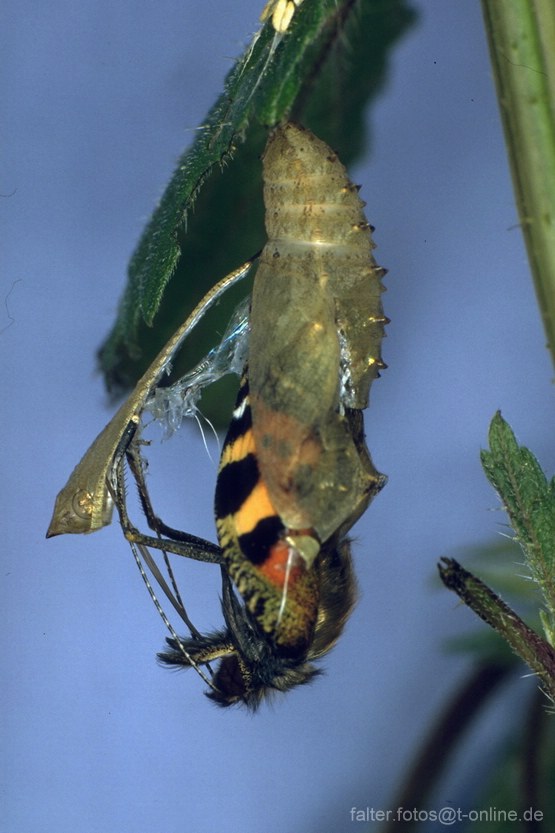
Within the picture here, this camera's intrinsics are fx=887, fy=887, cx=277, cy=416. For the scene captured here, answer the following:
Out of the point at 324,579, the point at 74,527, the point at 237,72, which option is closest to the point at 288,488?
the point at 324,579

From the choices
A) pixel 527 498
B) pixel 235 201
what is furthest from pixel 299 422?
pixel 235 201

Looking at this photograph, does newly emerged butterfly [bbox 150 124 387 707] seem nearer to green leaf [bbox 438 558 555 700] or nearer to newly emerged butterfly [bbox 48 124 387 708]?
newly emerged butterfly [bbox 48 124 387 708]

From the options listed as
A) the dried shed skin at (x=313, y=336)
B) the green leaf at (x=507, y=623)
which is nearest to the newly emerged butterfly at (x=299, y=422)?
the dried shed skin at (x=313, y=336)

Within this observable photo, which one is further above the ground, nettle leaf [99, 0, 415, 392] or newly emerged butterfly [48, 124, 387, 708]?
nettle leaf [99, 0, 415, 392]

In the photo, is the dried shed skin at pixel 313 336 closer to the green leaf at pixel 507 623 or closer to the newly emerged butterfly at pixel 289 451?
the newly emerged butterfly at pixel 289 451

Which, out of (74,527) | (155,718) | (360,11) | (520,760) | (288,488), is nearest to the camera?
(288,488)

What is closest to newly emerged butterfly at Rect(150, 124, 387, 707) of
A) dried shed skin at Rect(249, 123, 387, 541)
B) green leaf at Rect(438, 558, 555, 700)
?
dried shed skin at Rect(249, 123, 387, 541)

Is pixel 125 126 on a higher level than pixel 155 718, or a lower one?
higher

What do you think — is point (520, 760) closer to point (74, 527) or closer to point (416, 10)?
point (74, 527)
